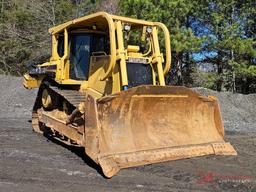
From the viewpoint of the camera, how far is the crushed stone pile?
12.1 m

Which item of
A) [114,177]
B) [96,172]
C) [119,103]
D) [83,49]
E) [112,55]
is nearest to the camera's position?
[114,177]

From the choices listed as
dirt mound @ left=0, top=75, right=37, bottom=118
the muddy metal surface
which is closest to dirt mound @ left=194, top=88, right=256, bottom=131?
the muddy metal surface

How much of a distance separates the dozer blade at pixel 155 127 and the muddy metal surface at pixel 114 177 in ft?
0.56

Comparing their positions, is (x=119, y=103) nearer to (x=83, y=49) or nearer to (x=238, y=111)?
(x=83, y=49)

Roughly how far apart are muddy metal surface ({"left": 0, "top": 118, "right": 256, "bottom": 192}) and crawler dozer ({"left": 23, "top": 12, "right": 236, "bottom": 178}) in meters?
0.20

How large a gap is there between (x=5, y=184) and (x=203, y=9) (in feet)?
47.9

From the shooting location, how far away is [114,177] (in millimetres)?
5391

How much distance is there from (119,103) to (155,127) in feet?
2.43

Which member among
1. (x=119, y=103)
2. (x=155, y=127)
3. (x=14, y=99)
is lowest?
(x=14, y=99)

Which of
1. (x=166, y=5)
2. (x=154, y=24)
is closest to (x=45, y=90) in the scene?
(x=154, y=24)

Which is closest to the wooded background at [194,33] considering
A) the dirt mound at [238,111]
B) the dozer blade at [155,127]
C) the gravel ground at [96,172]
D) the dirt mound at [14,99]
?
the dirt mound at [238,111]

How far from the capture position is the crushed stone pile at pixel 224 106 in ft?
39.8

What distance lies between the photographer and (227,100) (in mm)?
14039

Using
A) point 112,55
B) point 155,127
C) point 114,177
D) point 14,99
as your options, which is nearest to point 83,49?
point 112,55
